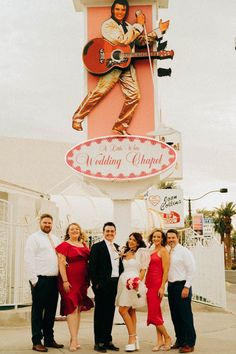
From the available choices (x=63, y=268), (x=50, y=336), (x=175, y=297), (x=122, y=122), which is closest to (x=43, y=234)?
(x=63, y=268)

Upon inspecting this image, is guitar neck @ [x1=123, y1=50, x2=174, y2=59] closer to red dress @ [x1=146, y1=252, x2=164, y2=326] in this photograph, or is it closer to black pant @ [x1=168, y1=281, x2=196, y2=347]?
red dress @ [x1=146, y1=252, x2=164, y2=326]

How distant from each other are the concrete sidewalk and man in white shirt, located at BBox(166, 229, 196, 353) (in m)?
0.21

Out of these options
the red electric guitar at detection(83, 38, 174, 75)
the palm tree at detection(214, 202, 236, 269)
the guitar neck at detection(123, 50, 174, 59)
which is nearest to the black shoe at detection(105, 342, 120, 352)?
the red electric guitar at detection(83, 38, 174, 75)

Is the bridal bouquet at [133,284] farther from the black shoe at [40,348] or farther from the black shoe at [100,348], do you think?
the black shoe at [40,348]

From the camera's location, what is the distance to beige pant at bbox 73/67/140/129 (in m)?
11.6

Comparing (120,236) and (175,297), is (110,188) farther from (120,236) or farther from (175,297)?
(175,297)

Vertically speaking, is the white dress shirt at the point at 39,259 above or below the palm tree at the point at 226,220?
below

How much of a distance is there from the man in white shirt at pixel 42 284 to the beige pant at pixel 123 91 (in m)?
5.28

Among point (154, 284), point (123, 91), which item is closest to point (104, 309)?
point (154, 284)

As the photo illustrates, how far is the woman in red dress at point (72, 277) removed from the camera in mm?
6707

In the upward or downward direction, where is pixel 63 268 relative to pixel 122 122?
downward

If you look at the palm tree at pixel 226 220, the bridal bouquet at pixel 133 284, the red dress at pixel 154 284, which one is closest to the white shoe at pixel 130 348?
the red dress at pixel 154 284

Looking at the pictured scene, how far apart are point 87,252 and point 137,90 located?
5780 mm

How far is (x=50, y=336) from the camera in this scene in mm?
6926
